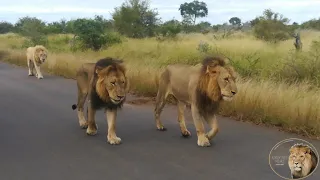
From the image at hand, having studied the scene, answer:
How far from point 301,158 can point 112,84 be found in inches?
131

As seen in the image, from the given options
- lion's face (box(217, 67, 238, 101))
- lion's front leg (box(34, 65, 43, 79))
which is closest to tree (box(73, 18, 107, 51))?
lion's front leg (box(34, 65, 43, 79))

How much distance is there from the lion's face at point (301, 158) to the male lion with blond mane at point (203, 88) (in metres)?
2.05

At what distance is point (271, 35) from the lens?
30938 millimetres

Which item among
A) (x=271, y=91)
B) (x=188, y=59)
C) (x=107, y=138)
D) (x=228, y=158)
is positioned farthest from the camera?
(x=188, y=59)

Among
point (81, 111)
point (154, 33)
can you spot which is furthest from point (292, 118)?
point (154, 33)

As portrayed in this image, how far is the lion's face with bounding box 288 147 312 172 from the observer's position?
12.3 ft

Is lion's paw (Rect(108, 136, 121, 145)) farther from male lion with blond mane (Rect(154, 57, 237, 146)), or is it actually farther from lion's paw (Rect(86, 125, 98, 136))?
male lion with blond mane (Rect(154, 57, 237, 146))

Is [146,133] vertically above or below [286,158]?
below

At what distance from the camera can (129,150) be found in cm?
635

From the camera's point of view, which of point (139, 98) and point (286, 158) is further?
point (139, 98)

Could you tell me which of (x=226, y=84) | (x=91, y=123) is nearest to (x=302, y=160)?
(x=226, y=84)

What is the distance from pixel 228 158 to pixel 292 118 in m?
2.23

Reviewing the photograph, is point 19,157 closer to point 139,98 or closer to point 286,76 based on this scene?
point 139,98

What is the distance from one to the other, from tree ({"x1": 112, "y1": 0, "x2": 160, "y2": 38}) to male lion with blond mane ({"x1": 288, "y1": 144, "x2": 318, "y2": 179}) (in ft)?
110
